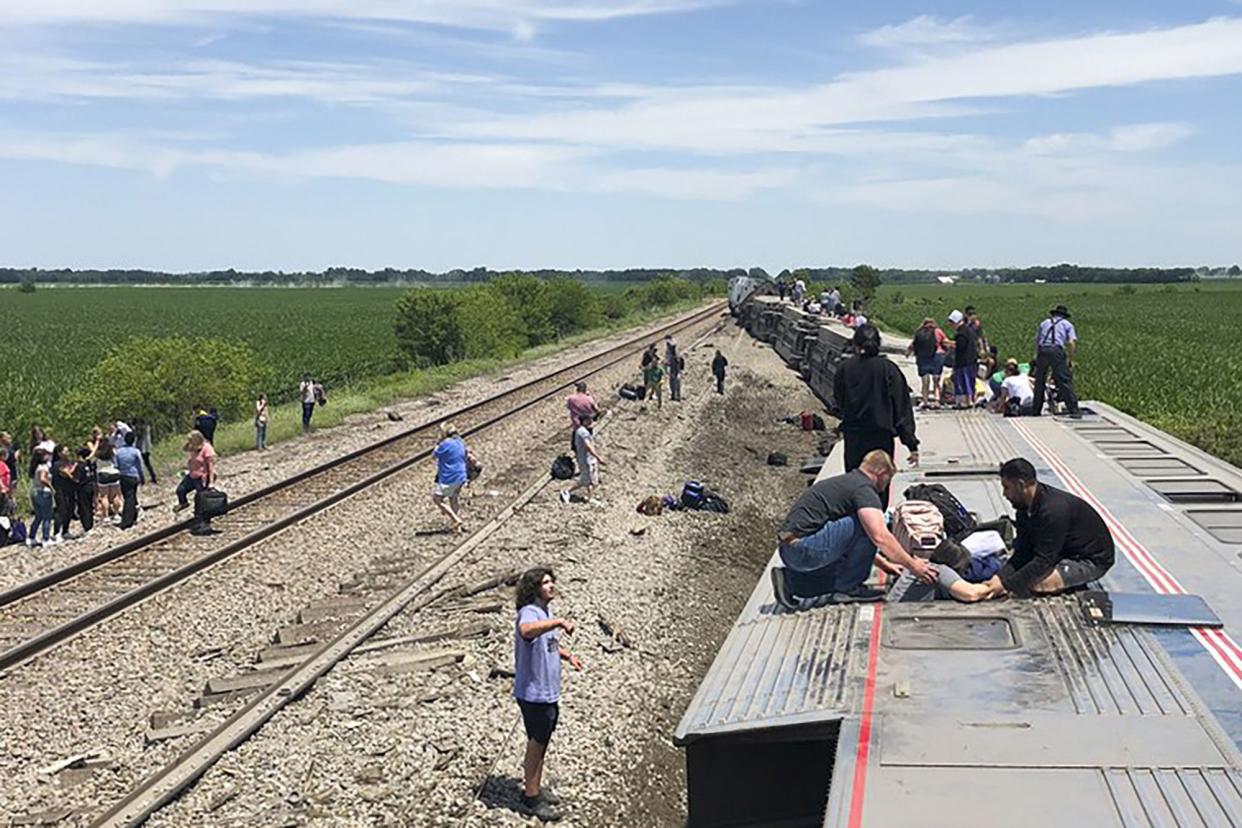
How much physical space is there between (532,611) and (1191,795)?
13.4 ft

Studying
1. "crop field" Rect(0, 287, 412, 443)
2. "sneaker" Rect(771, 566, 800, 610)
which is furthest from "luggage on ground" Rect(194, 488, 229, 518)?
"crop field" Rect(0, 287, 412, 443)

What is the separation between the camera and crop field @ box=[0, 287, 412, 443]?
41.6m

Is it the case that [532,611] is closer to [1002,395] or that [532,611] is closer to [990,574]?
[990,574]

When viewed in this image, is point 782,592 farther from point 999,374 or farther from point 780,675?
point 999,374

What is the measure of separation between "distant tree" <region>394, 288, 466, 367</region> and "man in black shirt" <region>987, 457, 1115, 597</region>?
38019 mm

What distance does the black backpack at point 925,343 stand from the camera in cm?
1795

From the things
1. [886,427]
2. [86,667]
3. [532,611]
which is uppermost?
[886,427]

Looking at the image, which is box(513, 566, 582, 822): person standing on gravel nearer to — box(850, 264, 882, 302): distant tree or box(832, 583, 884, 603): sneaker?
box(832, 583, 884, 603): sneaker

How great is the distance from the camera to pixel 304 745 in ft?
29.2

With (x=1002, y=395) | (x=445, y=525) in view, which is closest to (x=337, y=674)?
(x=445, y=525)

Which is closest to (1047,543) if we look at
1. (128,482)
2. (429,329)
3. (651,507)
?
(651,507)

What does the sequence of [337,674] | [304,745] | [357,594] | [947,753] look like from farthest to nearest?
1. [357,594]
2. [337,674]
3. [304,745]
4. [947,753]

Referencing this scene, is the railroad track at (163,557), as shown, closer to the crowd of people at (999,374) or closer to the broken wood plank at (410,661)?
the broken wood plank at (410,661)

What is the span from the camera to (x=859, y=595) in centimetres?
782
